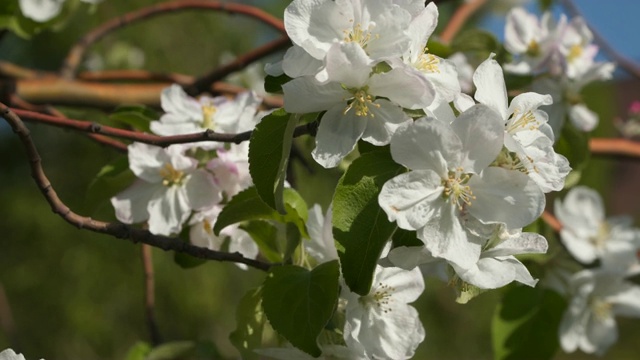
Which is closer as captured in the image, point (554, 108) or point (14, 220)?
point (554, 108)

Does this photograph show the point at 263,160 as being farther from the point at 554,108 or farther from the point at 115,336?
the point at 115,336

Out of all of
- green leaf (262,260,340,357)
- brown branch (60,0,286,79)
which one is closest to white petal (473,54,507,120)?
green leaf (262,260,340,357)

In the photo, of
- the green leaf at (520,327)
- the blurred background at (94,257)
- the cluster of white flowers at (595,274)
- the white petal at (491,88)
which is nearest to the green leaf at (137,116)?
the white petal at (491,88)

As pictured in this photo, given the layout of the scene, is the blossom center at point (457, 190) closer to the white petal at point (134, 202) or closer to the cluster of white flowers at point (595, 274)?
the white petal at point (134, 202)

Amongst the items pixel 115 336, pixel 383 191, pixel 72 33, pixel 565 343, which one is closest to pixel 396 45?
pixel 383 191

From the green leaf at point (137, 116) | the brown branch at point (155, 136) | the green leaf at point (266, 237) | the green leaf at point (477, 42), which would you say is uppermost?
the brown branch at point (155, 136)

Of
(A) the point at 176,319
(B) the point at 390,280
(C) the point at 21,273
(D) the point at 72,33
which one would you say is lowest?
(A) the point at 176,319

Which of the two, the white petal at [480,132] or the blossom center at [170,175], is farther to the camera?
the blossom center at [170,175]
